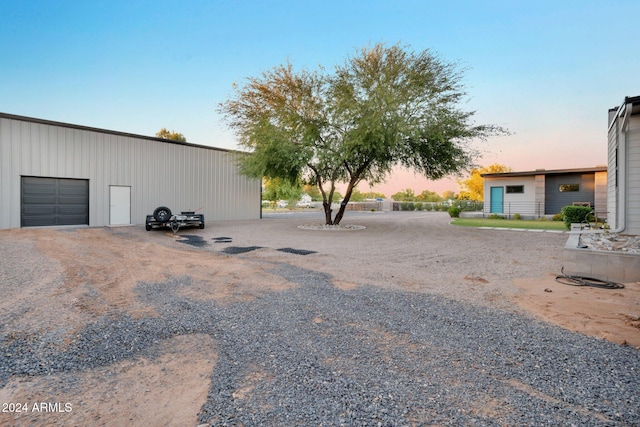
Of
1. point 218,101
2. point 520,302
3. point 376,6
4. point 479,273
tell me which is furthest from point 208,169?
point 520,302

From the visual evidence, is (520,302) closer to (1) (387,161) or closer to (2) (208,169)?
(1) (387,161)

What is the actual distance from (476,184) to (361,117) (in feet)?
99.0

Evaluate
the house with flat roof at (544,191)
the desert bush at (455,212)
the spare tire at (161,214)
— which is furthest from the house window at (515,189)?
the spare tire at (161,214)

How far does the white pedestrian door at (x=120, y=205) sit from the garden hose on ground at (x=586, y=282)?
1733cm

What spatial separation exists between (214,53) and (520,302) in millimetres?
15240

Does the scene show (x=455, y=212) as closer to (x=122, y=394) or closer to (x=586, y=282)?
(x=586, y=282)

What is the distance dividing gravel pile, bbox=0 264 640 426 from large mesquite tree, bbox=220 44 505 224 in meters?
9.50

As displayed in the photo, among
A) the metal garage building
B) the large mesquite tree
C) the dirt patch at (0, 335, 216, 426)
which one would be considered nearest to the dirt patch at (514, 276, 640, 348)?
the dirt patch at (0, 335, 216, 426)

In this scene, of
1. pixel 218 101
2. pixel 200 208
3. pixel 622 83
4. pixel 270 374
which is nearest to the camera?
pixel 270 374

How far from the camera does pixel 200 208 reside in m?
18.7

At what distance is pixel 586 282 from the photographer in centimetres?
516

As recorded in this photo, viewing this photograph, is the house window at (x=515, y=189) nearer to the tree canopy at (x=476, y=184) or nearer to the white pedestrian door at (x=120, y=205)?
the tree canopy at (x=476, y=184)

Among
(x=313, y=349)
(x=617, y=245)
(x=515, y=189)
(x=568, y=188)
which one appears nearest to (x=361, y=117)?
(x=617, y=245)

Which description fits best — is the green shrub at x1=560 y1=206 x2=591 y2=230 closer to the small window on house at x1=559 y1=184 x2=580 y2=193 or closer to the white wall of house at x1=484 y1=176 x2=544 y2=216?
the white wall of house at x1=484 y1=176 x2=544 y2=216
